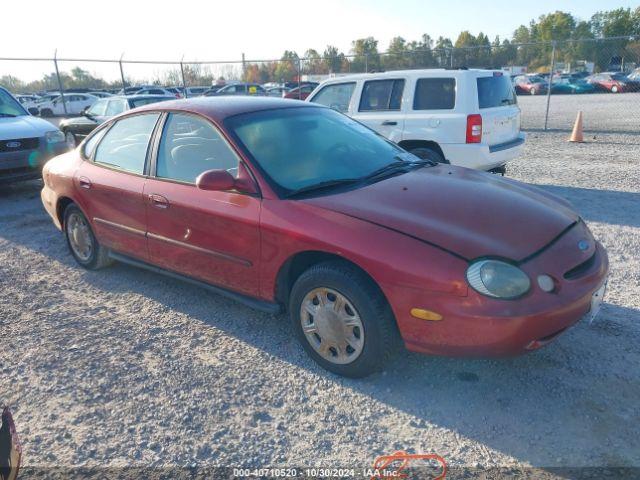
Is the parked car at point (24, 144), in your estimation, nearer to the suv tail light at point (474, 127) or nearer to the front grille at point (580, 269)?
the suv tail light at point (474, 127)

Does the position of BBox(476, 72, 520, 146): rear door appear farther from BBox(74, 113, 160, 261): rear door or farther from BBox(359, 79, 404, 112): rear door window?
BBox(74, 113, 160, 261): rear door

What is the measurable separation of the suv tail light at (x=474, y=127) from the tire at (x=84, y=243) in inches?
182

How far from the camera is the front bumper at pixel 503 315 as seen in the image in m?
2.57

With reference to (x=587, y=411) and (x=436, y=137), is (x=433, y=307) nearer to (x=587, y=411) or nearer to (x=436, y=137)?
(x=587, y=411)

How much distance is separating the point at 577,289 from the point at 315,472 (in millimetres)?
1636

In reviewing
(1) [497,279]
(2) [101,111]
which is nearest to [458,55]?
(2) [101,111]

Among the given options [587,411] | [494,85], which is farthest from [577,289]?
[494,85]

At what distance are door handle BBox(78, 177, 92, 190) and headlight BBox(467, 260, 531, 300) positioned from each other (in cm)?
342

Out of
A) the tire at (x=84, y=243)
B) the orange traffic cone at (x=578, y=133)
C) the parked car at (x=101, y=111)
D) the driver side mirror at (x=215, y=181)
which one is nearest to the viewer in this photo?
the driver side mirror at (x=215, y=181)

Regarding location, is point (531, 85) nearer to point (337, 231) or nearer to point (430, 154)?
point (430, 154)

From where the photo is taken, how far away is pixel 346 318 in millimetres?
2996

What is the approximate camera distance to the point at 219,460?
252cm

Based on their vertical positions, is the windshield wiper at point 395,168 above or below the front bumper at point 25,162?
above

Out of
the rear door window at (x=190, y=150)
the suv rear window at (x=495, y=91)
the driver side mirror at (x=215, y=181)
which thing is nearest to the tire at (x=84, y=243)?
the rear door window at (x=190, y=150)
